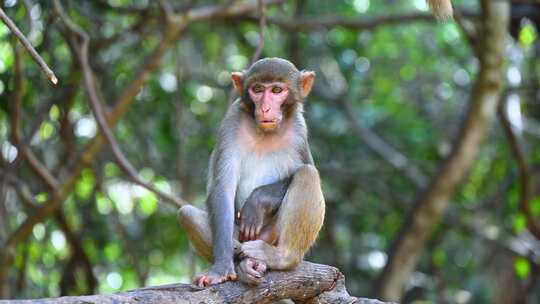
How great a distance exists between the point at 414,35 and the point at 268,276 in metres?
9.39

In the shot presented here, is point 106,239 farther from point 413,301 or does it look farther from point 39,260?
point 413,301

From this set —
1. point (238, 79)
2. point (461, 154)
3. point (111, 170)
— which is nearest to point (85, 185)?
point (111, 170)

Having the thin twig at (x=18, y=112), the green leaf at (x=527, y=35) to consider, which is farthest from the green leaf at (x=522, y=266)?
the thin twig at (x=18, y=112)

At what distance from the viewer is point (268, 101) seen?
5.32 metres

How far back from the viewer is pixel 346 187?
12266mm

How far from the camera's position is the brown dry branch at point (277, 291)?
14.0ft

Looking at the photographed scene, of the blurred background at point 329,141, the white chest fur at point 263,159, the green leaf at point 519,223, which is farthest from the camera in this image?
the green leaf at point 519,223

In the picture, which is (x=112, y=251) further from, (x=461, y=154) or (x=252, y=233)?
(x=252, y=233)

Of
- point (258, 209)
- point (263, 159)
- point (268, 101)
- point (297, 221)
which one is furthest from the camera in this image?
point (263, 159)

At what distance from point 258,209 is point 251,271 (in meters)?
0.53

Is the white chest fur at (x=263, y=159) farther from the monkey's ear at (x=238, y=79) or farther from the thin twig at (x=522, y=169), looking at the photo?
the thin twig at (x=522, y=169)

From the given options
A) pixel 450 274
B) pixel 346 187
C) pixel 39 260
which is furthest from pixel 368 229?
pixel 39 260

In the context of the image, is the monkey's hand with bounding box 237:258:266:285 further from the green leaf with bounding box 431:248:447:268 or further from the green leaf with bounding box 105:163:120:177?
the green leaf with bounding box 431:248:447:268

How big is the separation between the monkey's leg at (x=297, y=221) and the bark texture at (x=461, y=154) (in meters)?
5.37
